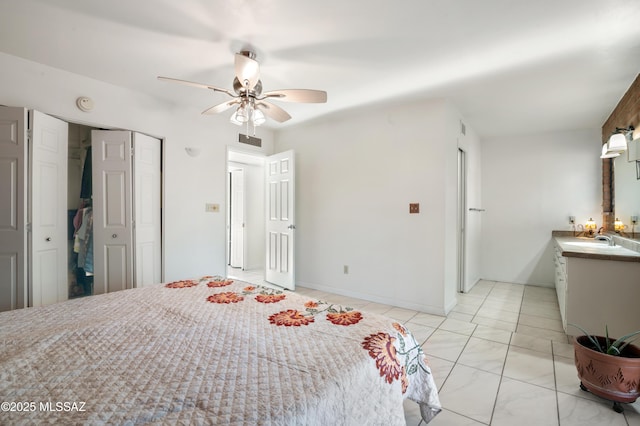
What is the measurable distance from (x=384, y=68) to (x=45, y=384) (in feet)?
9.26

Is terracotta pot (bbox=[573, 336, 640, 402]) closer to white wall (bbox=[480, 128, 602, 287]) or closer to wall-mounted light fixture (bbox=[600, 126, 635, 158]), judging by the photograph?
wall-mounted light fixture (bbox=[600, 126, 635, 158])

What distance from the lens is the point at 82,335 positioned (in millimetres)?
1313

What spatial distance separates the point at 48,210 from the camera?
2502 mm

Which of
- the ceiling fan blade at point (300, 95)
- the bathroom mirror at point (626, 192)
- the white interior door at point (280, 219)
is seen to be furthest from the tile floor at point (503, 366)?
the ceiling fan blade at point (300, 95)

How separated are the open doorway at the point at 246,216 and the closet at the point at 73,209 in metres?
2.37

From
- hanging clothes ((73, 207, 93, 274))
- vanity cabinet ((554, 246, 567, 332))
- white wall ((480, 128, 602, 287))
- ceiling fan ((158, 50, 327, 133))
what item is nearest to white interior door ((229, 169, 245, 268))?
hanging clothes ((73, 207, 93, 274))

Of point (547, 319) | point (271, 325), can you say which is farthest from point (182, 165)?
point (547, 319)

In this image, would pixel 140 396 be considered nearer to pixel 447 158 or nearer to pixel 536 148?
pixel 447 158

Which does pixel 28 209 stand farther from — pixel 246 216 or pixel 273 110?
pixel 246 216

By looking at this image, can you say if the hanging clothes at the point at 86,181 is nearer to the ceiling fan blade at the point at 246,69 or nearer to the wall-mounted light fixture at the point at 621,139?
the ceiling fan blade at the point at 246,69

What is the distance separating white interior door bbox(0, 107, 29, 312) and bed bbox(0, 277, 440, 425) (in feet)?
3.28

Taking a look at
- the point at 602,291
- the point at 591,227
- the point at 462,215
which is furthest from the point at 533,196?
the point at 602,291

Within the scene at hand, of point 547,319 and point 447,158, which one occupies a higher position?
point 447,158

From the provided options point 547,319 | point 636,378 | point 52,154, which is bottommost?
point 547,319
